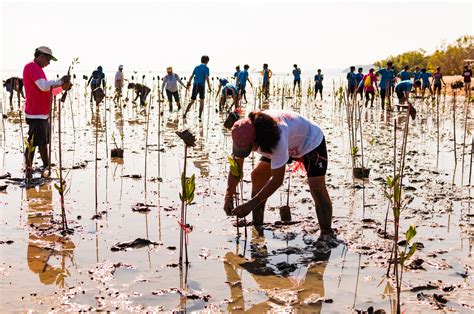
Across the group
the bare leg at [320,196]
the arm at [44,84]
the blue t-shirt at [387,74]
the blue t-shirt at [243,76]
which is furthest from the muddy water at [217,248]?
the blue t-shirt at [243,76]

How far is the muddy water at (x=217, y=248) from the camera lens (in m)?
3.44

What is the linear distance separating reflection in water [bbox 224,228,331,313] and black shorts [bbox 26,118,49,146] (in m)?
3.59

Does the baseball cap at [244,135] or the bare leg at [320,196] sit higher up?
the baseball cap at [244,135]

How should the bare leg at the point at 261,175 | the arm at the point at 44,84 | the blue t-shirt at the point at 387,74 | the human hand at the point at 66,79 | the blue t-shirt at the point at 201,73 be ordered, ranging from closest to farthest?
the bare leg at the point at 261,175, the human hand at the point at 66,79, the arm at the point at 44,84, the blue t-shirt at the point at 201,73, the blue t-shirt at the point at 387,74

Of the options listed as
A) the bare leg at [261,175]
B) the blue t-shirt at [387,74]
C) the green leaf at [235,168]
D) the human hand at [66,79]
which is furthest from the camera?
the blue t-shirt at [387,74]

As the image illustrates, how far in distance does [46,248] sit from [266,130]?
201cm

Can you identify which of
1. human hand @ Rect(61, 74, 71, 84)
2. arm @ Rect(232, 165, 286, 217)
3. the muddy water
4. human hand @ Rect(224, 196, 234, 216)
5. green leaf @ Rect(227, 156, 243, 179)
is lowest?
the muddy water

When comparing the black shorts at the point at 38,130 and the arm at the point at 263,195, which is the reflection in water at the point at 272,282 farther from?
the black shorts at the point at 38,130

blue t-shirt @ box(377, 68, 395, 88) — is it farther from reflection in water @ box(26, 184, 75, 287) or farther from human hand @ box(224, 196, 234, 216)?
reflection in water @ box(26, 184, 75, 287)

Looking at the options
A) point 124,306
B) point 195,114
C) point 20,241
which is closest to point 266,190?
point 124,306

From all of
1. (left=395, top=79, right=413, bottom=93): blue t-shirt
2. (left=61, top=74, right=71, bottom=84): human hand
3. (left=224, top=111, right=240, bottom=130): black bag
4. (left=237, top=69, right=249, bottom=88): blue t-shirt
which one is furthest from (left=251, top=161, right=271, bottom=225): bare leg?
(left=237, top=69, right=249, bottom=88): blue t-shirt

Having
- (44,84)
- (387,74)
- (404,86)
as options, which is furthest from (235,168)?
(387,74)

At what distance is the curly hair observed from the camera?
4.04 m

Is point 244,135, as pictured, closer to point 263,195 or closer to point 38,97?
point 263,195
